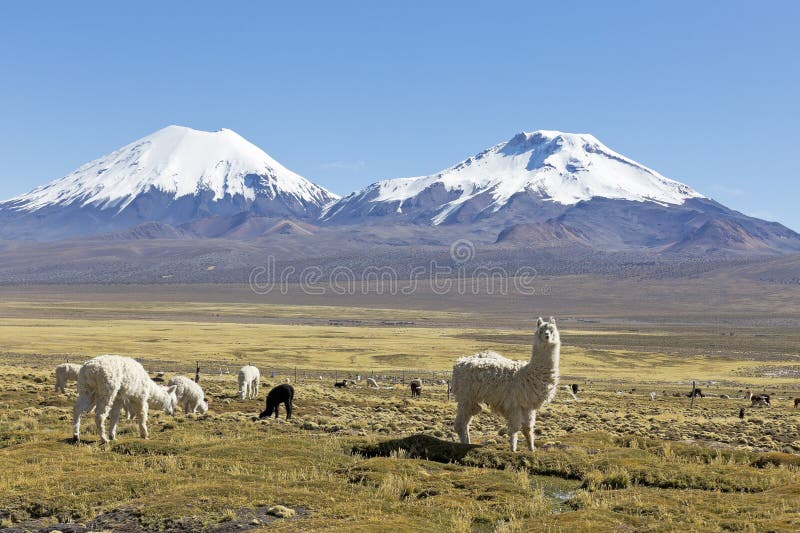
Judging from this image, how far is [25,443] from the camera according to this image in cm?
1576

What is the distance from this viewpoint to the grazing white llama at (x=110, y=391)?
53.8ft

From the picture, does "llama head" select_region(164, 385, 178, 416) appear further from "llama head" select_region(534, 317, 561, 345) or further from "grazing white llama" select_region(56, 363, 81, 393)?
"llama head" select_region(534, 317, 561, 345)

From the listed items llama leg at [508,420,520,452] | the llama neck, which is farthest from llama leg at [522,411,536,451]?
the llama neck

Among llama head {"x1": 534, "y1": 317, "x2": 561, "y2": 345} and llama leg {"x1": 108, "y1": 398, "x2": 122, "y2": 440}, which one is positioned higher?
llama head {"x1": 534, "y1": 317, "x2": 561, "y2": 345}

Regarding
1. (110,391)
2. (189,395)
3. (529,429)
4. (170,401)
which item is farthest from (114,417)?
(529,429)

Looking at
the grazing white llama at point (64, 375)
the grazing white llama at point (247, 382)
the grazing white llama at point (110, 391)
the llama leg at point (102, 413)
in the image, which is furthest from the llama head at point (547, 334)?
the grazing white llama at point (64, 375)

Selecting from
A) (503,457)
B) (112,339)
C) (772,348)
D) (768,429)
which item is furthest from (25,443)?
(772,348)

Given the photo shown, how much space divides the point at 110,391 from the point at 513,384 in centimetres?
873

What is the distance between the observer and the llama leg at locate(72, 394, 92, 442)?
16.4 metres

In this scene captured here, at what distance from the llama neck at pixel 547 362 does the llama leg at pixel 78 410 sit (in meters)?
9.72

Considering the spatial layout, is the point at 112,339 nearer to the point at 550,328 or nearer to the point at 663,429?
the point at 663,429

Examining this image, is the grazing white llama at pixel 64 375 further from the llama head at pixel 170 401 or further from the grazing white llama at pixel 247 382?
the llama head at pixel 170 401

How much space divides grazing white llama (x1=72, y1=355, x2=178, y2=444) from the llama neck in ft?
28.9

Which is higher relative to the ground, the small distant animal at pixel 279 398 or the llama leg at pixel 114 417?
the llama leg at pixel 114 417
